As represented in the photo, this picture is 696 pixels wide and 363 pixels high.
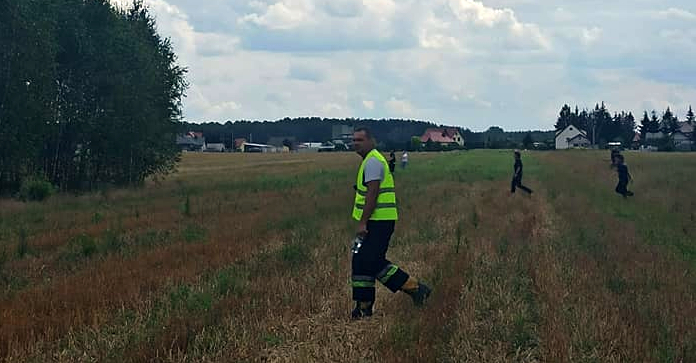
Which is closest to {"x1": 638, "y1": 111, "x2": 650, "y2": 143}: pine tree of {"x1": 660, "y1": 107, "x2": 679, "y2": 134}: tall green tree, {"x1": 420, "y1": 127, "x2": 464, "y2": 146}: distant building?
{"x1": 660, "y1": 107, "x2": 679, "y2": 134}: tall green tree

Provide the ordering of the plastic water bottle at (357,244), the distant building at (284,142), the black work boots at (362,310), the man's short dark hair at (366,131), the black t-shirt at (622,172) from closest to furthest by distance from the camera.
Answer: the black work boots at (362,310) < the plastic water bottle at (357,244) < the man's short dark hair at (366,131) < the black t-shirt at (622,172) < the distant building at (284,142)

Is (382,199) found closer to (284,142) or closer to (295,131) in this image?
(284,142)

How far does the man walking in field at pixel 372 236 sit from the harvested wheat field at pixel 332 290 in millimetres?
197

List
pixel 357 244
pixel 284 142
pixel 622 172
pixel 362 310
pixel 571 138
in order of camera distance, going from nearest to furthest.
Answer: pixel 362 310
pixel 357 244
pixel 622 172
pixel 571 138
pixel 284 142

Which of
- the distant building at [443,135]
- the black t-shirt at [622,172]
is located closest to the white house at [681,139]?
the distant building at [443,135]

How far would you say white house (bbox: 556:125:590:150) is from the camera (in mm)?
133250

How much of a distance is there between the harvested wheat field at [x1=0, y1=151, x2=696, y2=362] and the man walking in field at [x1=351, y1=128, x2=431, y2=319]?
20 centimetres

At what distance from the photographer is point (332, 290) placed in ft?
27.7

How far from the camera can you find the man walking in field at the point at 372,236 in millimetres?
7488

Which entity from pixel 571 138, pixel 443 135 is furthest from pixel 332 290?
pixel 443 135

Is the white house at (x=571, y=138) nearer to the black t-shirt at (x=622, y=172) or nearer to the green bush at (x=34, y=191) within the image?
the black t-shirt at (x=622, y=172)

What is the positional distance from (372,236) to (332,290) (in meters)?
1.15

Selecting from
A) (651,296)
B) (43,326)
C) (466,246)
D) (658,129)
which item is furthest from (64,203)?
(658,129)

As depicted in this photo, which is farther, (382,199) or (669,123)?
(669,123)
